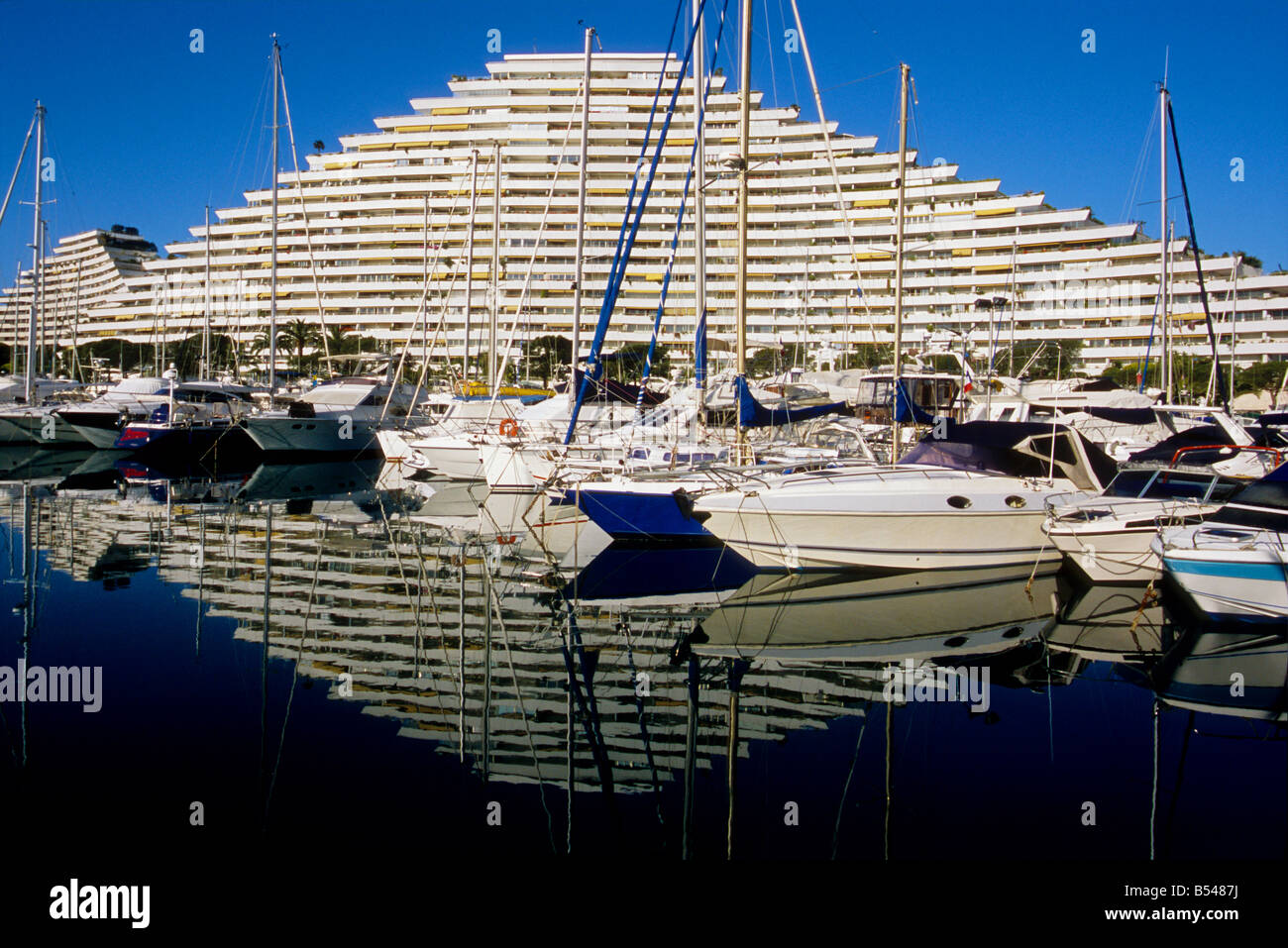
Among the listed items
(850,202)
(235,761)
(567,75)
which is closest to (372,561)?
(235,761)

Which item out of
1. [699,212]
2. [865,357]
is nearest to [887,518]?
[699,212]

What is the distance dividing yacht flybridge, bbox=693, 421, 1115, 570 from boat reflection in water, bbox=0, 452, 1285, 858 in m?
0.33

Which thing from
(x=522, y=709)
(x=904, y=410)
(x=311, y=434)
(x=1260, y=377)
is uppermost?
(x=1260, y=377)

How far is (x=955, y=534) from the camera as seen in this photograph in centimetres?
1302

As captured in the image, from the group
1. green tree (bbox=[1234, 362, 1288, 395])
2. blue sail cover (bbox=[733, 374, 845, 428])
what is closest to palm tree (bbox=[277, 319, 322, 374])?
blue sail cover (bbox=[733, 374, 845, 428])

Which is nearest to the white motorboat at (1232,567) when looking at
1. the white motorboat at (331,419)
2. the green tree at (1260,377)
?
the white motorboat at (331,419)

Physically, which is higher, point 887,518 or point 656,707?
point 887,518

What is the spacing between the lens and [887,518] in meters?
12.9

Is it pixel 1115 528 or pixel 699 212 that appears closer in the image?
pixel 1115 528

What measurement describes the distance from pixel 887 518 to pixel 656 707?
6.01 meters

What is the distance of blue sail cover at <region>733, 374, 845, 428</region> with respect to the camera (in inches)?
627

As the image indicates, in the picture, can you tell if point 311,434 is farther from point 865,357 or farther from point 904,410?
point 865,357
